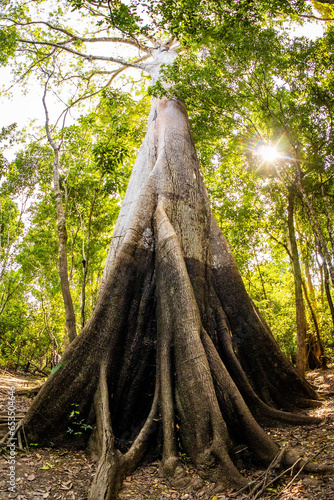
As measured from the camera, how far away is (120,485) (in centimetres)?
252

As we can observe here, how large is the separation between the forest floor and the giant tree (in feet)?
0.40

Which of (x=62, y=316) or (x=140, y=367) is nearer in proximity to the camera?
(x=140, y=367)

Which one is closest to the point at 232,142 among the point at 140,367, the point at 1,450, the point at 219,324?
the point at 219,324

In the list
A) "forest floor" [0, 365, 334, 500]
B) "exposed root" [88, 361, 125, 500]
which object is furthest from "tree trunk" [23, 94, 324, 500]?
"forest floor" [0, 365, 334, 500]

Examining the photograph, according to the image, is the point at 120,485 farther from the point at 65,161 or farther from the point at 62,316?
the point at 62,316

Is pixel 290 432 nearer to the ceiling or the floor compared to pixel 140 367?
nearer to the floor

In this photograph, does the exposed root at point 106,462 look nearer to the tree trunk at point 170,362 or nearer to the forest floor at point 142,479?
the tree trunk at point 170,362

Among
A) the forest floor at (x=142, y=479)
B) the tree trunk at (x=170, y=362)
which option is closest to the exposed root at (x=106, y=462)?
the tree trunk at (x=170, y=362)

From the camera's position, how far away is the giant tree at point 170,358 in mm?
2828

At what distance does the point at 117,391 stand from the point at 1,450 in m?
1.22

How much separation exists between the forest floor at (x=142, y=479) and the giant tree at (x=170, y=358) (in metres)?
0.12

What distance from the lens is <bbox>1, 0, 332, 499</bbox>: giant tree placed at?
283 centimetres

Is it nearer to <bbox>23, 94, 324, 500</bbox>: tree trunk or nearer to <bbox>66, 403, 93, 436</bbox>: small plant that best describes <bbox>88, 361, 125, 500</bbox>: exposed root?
<bbox>23, 94, 324, 500</bbox>: tree trunk

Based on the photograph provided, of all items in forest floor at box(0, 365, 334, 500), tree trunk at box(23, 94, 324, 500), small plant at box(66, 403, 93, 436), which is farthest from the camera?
small plant at box(66, 403, 93, 436)
